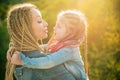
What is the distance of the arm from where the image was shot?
376cm

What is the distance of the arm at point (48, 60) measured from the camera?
3762mm

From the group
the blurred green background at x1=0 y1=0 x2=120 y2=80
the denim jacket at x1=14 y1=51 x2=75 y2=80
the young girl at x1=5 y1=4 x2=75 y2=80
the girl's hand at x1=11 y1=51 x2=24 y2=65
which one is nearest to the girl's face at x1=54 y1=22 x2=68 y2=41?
the young girl at x1=5 y1=4 x2=75 y2=80

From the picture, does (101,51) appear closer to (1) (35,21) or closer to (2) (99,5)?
(2) (99,5)

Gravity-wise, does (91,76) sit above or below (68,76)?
below

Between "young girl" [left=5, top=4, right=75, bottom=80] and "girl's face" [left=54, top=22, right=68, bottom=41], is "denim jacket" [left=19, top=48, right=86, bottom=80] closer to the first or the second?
"young girl" [left=5, top=4, right=75, bottom=80]

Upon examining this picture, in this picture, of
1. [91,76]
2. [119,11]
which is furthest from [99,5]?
[91,76]

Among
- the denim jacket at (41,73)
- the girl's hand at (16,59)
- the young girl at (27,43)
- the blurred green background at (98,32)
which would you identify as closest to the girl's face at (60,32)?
the young girl at (27,43)

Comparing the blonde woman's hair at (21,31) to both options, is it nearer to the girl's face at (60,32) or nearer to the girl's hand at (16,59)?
the girl's hand at (16,59)

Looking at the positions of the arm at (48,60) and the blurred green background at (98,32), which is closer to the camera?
the arm at (48,60)

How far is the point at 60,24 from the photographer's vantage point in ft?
13.1

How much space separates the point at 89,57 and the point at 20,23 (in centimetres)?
510

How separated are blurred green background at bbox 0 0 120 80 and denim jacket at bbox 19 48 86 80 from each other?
486 centimetres

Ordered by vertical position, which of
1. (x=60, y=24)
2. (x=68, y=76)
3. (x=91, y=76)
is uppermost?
(x=60, y=24)

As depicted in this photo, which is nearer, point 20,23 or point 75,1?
point 20,23
